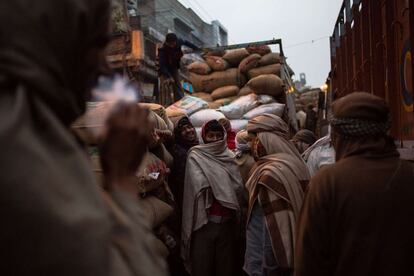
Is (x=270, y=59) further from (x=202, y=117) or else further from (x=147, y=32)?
(x=147, y=32)

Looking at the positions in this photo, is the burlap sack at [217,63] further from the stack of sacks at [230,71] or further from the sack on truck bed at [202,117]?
the sack on truck bed at [202,117]

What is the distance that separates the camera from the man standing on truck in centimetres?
698

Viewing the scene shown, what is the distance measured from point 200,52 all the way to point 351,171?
7118 mm

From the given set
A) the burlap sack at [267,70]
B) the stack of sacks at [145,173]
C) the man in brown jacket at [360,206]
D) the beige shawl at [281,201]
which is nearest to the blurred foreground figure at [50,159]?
the man in brown jacket at [360,206]

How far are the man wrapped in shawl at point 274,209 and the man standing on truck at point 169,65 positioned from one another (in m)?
4.03

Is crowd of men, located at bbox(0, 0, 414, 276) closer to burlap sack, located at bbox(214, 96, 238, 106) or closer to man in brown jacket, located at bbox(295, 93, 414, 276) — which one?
man in brown jacket, located at bbox(295, 93, 414, 276)

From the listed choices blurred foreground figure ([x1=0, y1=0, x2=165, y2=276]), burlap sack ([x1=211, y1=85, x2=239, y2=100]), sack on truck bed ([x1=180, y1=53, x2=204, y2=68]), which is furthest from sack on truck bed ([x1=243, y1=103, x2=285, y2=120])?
blurred foreground figure ([x1=0, y1=0, x2=165, y2=276])

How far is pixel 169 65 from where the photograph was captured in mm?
7074

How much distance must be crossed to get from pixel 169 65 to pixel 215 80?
151 centimetres

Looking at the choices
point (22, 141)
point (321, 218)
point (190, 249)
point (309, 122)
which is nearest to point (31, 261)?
point (22, 141)

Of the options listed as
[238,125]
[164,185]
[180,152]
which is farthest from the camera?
[238,125]

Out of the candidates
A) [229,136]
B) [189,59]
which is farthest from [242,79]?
[229,136]

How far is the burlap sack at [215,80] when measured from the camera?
8227 millimetres

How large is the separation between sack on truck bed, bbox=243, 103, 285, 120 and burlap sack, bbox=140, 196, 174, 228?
11.8 ft
